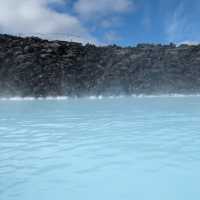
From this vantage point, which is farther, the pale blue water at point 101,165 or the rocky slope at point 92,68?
the rocky slope at point 92,68

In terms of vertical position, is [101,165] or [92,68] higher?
[92,68]

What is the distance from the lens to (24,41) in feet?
157

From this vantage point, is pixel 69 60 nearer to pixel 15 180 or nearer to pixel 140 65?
pixel 140 65

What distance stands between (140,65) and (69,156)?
134 ft

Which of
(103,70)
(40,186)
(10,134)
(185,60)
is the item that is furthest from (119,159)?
(185,60)

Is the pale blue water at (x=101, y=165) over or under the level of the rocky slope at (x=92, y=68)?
under

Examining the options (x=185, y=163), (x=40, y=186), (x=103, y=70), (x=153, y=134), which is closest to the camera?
(x=40, y=186)

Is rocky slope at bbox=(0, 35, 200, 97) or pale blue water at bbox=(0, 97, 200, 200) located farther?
rocky slope at bbox=(0, 35, 200, 97)

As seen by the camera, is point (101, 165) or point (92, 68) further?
point (92, 68)

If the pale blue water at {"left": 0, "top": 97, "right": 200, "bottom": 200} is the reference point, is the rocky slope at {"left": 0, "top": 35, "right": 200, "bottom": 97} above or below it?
above

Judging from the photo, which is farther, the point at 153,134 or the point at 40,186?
the point at 153,134

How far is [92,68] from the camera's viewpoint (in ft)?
151

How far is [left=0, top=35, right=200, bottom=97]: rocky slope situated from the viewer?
136 feet

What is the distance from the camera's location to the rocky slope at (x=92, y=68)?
4156cm
